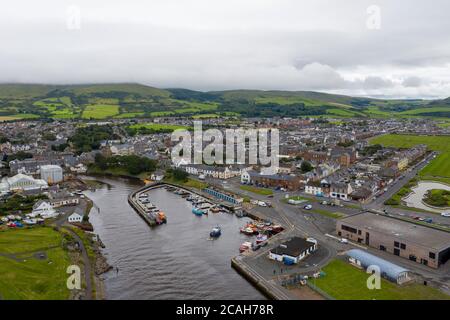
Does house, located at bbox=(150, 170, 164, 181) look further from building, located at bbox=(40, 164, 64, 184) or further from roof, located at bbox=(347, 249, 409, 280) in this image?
roof, located at bbox=(347, 249, 409, 280)

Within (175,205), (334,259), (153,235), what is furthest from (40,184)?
(334,259)

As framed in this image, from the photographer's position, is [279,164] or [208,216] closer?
[208,216]

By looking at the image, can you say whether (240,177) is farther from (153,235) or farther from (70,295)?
(70,295)

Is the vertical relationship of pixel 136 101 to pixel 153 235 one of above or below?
above

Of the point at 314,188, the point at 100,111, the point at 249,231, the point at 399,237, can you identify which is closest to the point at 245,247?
the point at 249,231

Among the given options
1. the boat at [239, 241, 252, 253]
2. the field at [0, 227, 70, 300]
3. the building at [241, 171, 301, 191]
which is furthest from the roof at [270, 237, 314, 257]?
the building at [241, 171, 301, 191]

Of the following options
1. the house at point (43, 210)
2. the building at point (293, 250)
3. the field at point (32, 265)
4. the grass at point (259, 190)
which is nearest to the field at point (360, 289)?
the building at point (293, 250)

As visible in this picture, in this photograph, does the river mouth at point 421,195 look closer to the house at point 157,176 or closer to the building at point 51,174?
the house at point 157,176
